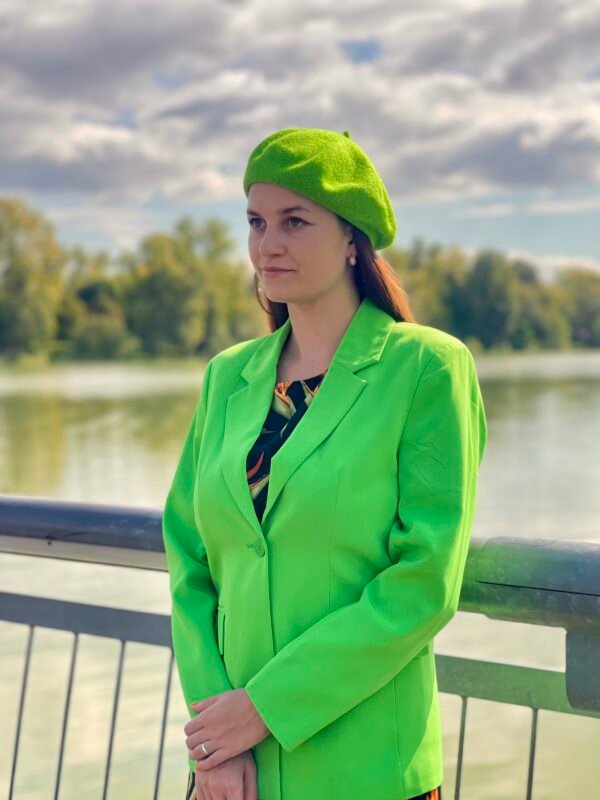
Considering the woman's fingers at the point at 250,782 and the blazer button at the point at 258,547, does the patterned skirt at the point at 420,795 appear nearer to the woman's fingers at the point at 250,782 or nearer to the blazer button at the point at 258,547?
the woman's fingers at the point at 250,782

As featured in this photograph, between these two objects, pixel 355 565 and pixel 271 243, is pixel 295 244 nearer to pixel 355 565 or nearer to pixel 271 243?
pixel 271 243

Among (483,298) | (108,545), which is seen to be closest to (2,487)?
(108,545)

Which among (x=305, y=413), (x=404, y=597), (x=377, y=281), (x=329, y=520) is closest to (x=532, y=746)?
(x=404, y=597)

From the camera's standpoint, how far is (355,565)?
1.83 metres

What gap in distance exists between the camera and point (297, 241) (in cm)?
195

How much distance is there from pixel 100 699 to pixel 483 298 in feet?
137

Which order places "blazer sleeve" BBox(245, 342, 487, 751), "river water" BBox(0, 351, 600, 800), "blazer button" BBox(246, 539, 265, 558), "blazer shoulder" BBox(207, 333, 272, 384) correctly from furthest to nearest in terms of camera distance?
"river water" BBox(0, 351, 600, 800)
"blazer shoulder" BBox(207, 333, 272, 384)
"blazer button" BBox(246, 539, 265, 558)
"blazer sleeve" BBox(245, 342, 487, 751)

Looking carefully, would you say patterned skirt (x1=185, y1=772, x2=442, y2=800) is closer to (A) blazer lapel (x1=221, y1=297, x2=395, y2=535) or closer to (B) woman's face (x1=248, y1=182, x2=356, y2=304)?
(A) blazer lapel (x1=221, y1=297, x2=395, y2=535)

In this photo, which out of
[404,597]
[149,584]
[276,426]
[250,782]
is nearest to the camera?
[404,597]

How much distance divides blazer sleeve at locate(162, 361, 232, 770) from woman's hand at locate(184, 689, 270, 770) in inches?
2.6

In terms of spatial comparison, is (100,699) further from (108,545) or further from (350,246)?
(350,246)

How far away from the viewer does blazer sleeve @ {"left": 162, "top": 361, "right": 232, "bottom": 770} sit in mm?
1977

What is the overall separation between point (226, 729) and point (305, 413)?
567 mm

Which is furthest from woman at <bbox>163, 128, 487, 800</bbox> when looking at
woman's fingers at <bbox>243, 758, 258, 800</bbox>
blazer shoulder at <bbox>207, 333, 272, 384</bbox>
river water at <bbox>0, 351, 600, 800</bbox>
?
river water at <bbox>0, 351, 600, 800</bbox>
